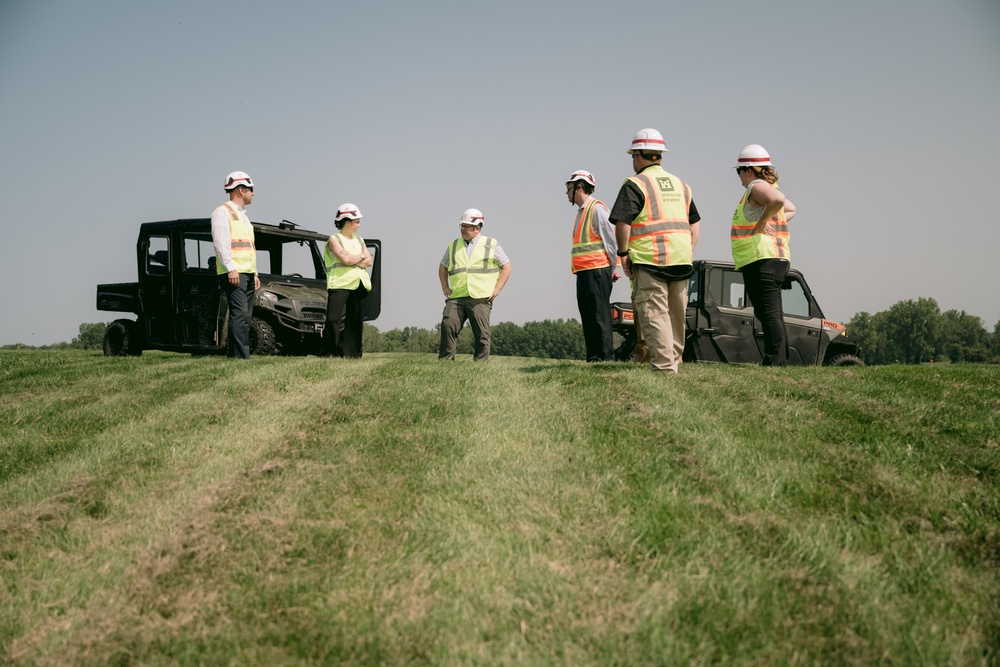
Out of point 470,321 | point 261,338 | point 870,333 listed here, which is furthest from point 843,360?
point 870,333

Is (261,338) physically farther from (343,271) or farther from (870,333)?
(870,333)

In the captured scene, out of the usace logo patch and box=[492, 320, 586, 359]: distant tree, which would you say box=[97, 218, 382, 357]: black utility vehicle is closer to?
the usace logo patch

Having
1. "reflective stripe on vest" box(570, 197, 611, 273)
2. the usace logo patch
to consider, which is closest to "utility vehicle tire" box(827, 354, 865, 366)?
"reflective stripe on vest" box(570, 197, 611, 273)

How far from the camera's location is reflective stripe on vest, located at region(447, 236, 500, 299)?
404 inches

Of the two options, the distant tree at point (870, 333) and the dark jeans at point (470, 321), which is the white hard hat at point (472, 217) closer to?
the dark jeans at point (470, 321)

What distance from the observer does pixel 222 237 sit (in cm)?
956

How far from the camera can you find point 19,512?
13.0 ft

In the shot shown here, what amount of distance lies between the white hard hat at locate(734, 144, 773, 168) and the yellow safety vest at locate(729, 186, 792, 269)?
289 millimetres

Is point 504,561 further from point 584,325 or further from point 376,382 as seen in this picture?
point 584,325

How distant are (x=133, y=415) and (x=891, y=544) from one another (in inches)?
203

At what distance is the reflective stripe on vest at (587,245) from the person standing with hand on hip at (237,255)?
4014mm

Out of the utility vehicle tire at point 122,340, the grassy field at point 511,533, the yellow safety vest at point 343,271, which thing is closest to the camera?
the grassy field at point 511,533

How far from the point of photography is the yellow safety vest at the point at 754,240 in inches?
332

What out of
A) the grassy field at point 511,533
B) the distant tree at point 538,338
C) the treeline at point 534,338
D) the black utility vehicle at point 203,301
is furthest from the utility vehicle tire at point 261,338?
the distant tree at point 538,338
